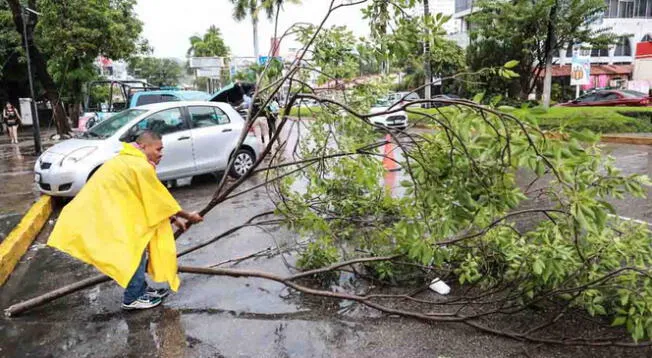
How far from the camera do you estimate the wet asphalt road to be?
3557mm

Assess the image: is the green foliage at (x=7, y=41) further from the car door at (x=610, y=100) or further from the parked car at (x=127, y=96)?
Answer: the car door at (x=610, y=100)

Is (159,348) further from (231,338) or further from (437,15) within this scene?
(437,15)

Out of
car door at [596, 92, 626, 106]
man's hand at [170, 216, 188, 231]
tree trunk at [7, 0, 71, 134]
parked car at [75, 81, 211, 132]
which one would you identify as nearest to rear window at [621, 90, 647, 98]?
car door at [596, 92, 626, 106]

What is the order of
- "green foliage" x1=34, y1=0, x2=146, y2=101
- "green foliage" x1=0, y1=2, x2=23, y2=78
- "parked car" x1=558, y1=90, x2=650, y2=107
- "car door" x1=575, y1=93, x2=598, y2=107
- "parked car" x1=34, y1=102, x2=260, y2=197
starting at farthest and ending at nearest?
"green foliage" x1=0, y1=2, x2=23, y2=78 → "car door" x1=575, y1=93, x2=598, y2=107 → "parked car" x1=558, y1=90, x2=650, y2=107 → "green foliage" x1=34, y1=0, x2=146, y2=101 → "parked car" x1=34, y1=102, x2=260, y2=197

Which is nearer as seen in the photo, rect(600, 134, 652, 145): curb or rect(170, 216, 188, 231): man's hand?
rect(170, 216, 188, 231): man's hand

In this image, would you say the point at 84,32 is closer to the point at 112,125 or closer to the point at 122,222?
the point at 112,125

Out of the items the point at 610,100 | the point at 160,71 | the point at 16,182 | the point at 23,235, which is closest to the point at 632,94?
the point at 610,100

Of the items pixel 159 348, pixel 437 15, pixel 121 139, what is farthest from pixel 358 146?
pixel 121 139

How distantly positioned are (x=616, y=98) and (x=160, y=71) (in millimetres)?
78602

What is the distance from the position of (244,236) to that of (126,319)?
88.3 inches

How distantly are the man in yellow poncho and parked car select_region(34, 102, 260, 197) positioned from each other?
3.98 m

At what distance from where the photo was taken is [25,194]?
891 centimetres

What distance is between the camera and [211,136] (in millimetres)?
9344

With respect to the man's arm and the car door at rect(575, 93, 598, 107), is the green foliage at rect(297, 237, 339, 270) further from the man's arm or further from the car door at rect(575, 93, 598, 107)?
the car door at rect(575, 93, 598, 107)
